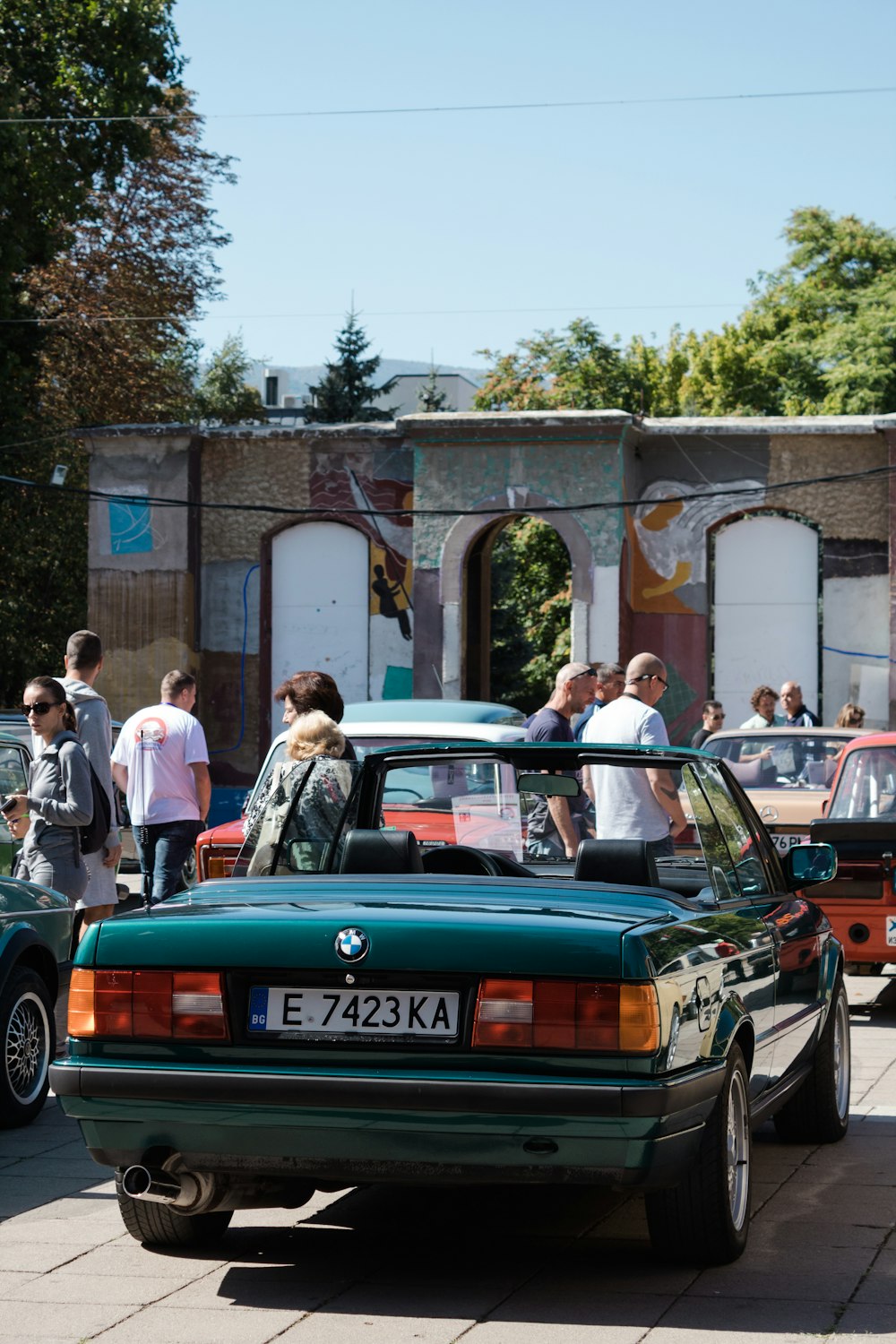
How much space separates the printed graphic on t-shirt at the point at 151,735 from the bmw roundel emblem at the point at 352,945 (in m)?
6.47

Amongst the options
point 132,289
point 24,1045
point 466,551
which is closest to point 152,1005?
point 24,1045

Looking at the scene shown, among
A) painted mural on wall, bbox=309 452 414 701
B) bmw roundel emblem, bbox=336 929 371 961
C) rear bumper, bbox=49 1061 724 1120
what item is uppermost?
painted mural on wall, bbox=309 452 414 701

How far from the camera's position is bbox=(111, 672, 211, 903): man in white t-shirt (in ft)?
35.1

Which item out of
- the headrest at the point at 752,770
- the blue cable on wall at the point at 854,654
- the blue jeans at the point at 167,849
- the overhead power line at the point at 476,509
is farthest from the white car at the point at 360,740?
the blue cable on wall at the point at 854,654

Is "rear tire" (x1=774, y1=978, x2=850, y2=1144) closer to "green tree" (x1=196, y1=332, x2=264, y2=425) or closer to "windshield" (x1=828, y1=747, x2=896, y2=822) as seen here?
A: "windshield" (x1=828, y1=747, x2=896, y2=822)

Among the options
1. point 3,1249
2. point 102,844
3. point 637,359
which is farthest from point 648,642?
point 637,359

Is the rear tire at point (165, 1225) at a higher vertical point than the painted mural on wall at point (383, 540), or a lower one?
lower

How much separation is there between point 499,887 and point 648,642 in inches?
777

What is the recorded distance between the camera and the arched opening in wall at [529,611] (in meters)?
42.8

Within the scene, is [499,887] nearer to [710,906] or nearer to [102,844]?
[710,906]

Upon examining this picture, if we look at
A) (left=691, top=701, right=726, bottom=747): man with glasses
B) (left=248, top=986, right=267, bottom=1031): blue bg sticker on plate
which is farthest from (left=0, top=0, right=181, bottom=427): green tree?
(left=248, top=986, right=267, bottom=1031): blue bg sticker on plate

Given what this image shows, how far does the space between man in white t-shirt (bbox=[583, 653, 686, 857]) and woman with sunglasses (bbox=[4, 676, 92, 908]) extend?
2.60 metres

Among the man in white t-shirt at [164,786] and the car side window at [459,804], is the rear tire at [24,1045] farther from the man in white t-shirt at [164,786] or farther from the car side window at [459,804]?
the man in white t-shirt at [164,786]

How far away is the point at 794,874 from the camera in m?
6.48
